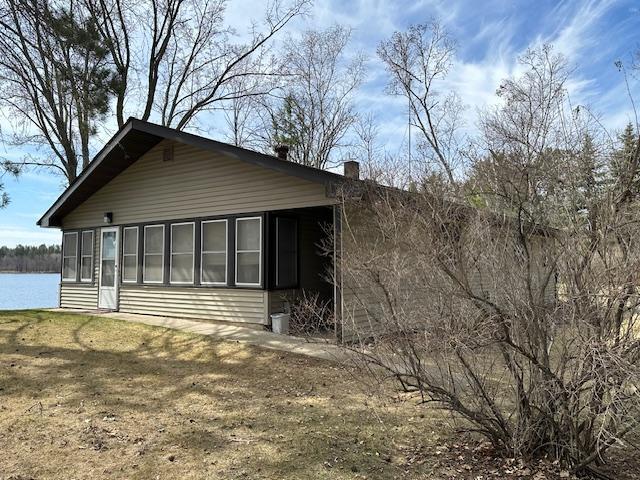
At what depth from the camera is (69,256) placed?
1296cm

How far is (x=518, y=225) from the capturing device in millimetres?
3551

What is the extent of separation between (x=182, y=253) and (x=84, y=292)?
12.8 ft

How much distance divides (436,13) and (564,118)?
18938 mm

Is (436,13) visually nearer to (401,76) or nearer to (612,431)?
(401,76)

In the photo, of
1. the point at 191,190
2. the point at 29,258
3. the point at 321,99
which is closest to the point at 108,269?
the point at 191,190

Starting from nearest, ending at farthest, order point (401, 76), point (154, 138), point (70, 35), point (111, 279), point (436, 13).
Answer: point (70, 35), point (154, 138), point (111, 279), point (436, 13), point (401, 76)

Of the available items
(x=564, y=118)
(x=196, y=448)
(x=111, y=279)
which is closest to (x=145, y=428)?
(x=196, y=448)

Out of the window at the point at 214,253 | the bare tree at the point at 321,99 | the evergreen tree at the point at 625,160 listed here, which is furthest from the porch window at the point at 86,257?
the bare tree at the point at 321,99

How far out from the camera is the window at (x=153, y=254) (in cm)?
1074

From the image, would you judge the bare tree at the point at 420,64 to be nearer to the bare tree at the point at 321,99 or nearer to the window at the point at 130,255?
the bare tree at the point at 321,99

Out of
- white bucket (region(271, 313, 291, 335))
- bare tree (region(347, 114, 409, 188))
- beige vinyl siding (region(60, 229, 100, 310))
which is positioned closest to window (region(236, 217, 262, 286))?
white bucket (region(271, 313, 291, 335))

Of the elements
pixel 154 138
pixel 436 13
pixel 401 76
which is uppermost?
pixel 436 13

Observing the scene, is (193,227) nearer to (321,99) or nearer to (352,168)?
(352,168)

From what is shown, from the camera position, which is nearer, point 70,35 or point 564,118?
point 564,118
